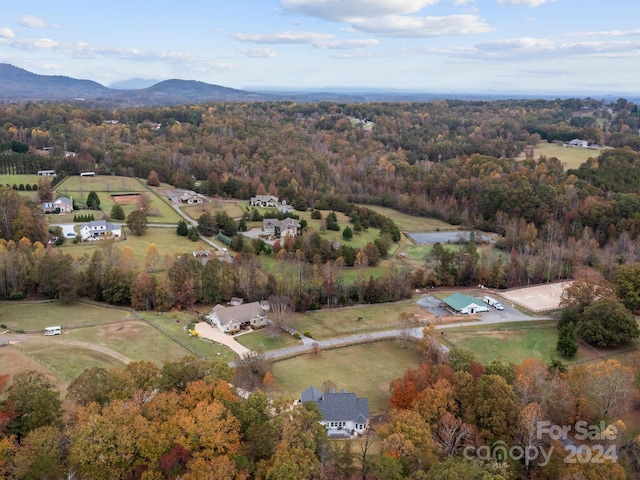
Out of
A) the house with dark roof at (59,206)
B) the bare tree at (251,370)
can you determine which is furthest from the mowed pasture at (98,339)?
the house with dark roof at (59,206)

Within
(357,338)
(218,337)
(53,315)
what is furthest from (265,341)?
(53,315)

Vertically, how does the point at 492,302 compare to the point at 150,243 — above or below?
below

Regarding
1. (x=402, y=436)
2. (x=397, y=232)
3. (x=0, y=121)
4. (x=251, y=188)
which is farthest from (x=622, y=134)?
(x=0, y=121)

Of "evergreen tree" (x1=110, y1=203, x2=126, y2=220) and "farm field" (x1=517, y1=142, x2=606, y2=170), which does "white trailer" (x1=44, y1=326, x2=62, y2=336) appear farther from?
"farm field" (x1=517, y1=142, x2=606, y2=170)

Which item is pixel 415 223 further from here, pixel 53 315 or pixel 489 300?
pixel 53 315

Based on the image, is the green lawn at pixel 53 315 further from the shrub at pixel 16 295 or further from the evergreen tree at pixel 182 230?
the evergreen tree at pixel 182 230

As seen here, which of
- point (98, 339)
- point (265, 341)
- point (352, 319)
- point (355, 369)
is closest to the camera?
point (355, 369)

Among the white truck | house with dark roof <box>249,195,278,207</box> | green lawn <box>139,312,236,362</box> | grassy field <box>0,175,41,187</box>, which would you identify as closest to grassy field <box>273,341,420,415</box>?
green lawn <box>139,312,236,362</box>
